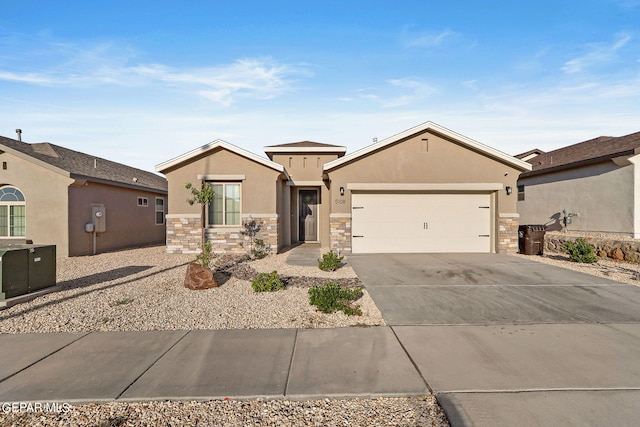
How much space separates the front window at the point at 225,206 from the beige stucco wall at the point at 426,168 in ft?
12.0

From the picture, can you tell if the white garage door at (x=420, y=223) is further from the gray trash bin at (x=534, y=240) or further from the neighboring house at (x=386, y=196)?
the gray trash bin at (x=534, y=240)

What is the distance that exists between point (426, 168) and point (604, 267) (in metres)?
5.99

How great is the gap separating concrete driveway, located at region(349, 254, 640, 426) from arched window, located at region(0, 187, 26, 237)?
1234cm

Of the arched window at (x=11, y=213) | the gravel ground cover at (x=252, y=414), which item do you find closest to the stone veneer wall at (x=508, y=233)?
the gravel ground cover at (x=252, y=414)

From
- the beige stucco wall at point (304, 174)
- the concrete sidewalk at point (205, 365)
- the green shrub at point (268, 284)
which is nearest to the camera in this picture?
the concrete sidewalk at point (205, 365)

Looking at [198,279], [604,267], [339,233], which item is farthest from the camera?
[339,233]

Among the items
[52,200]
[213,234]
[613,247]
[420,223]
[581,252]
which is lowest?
[581,252]

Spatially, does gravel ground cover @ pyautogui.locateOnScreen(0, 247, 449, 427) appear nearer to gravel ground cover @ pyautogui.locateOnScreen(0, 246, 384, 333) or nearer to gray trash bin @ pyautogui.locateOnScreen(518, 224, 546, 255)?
gravel ground cover @ pyautogui.locateOnScreen(0, 246, 384, 333)

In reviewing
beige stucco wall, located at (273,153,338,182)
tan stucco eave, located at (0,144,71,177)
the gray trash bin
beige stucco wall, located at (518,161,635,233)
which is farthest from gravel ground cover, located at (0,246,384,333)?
beige stucco wall, located at (518,161,635,233)

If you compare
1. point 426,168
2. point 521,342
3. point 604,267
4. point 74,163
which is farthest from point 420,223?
point 74,163

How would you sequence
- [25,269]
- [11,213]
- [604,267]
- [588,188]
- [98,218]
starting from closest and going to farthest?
[25,269] → [604,267] → [11,213] → [98,218] → [588,188]

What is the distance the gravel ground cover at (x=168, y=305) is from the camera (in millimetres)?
4930

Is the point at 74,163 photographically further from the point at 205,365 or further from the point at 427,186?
the point at 427,186

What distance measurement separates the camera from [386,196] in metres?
12.0
